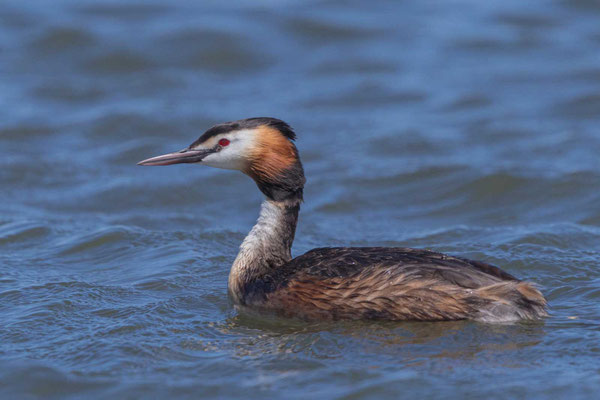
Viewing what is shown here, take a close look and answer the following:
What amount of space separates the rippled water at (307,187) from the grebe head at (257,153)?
0.98m

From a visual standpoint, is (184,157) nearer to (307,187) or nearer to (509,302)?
(509,302)

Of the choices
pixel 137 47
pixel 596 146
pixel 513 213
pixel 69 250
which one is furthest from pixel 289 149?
pixel 137 47

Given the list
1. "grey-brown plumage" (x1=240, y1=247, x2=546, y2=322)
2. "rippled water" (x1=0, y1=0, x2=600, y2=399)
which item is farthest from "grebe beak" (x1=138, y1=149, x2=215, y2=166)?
→ "grey-brown plumage" (x1=240, y1=247, x2=546, y2=322)

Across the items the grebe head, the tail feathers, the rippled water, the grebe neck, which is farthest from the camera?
the grebe neck

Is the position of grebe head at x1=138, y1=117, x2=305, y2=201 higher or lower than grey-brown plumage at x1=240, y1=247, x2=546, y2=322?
higher

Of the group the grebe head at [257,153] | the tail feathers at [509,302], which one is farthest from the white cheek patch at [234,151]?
the tail feathers at [509,302]

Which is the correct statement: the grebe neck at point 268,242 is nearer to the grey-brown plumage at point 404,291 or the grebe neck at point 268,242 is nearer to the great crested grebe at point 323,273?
the great crested grebe at point 323,273

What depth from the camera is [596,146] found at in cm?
1098

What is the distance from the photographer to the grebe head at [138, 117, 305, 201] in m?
6.93

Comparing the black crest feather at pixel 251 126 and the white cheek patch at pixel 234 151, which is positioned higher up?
the black crest feather at pixel 251 126

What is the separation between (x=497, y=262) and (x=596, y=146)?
145 inches

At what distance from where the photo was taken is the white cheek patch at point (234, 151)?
6.93 m

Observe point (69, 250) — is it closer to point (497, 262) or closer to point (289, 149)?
point (289, 149)

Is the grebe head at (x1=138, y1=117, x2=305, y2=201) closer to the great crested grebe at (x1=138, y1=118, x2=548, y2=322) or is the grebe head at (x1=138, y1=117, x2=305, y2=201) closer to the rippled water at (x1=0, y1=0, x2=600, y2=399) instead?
the great crested grebe at (x1=138, y1=118, x2=548, y2=322)
